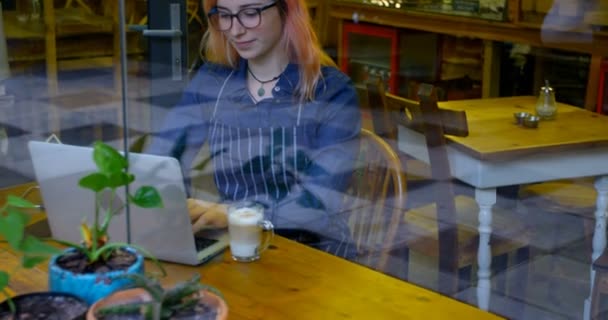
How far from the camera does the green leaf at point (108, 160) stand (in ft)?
3.79

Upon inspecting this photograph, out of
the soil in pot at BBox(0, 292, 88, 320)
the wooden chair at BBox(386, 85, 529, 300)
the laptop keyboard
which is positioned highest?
the soil in pot at BBox(0, 292, 88, 320)

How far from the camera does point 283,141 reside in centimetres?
219

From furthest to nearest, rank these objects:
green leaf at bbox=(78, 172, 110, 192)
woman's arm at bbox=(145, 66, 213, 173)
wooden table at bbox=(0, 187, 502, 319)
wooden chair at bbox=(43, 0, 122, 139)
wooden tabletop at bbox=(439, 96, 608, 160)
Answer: wooden chair at bbox=(43, 0, 122, 139)
wooden tabletop at bbox=(439, 96, 608, 160)
woman's arm at bbox=(145, 66, 213, 173)
wooden table at bbox=(0, 187, 502, 319)
green leaf at bbox=(78, 172, 110, 192)

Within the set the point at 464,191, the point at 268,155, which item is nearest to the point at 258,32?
the point at 268,155

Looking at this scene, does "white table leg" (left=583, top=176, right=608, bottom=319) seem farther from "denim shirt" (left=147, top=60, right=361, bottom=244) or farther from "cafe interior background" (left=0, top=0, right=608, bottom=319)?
"denim shirt" (left=147, top=60, right=361, bottom=244)

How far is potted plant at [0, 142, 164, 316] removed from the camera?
3.75ft

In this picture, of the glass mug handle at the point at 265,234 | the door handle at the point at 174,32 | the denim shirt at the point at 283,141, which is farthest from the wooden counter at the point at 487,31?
the glass mug handle at the point at 265,234

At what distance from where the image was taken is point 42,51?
14.7 feet

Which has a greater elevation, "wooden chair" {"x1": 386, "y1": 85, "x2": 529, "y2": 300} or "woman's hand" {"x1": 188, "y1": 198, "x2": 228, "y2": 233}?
"woman's hand" {"x1": 188, "y1": 198, "x2": 228, "y2": 233}

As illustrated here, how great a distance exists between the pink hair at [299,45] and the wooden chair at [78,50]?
2042 millimetres

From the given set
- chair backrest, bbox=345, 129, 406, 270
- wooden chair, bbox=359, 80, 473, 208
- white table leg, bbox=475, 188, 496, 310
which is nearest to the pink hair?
chair backrest, bbox=345, 129, 406, 270

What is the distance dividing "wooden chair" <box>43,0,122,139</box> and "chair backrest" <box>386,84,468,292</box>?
1683mm

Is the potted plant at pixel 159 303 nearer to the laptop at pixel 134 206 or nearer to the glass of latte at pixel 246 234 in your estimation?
the laptop at pixel 134 206

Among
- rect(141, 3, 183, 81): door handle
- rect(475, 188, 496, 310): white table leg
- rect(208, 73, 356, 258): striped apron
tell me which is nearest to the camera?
rect(208, 73, 356, 258): striped apron
